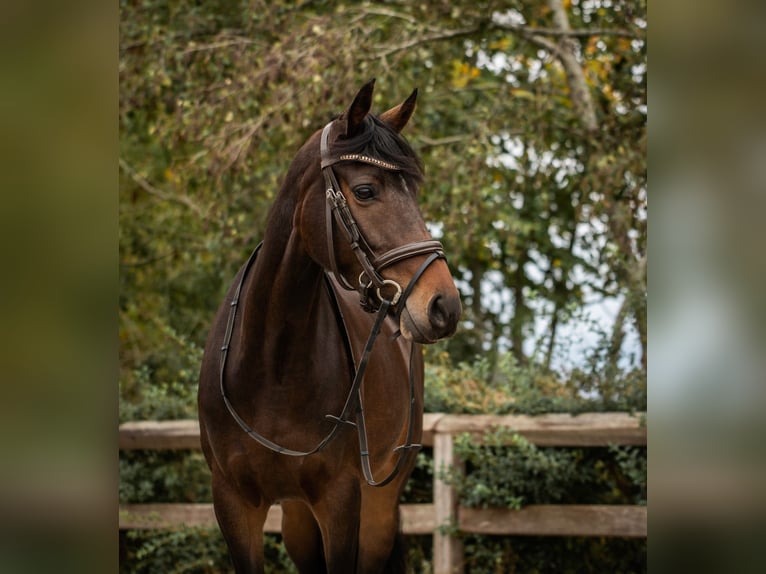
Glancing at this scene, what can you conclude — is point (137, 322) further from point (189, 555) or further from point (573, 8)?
point (573, 8)

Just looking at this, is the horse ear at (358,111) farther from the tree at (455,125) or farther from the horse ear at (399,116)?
the tree at (455,125)

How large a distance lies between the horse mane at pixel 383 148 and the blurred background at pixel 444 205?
684 mm

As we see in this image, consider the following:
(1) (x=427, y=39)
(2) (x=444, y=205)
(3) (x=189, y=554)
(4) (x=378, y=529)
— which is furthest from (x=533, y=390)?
(1) (x=427, y=39)

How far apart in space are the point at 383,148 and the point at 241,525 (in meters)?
1.43

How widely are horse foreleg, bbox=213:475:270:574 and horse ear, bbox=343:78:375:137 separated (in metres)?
1.34

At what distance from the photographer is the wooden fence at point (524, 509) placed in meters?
5.45

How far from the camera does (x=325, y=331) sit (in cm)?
315

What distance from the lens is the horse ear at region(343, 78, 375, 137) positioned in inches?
106

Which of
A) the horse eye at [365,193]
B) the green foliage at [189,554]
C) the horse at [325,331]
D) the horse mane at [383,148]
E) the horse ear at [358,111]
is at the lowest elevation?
the green foliage at [189,554]

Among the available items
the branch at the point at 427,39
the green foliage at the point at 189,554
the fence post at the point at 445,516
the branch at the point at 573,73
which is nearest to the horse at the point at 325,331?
the fence post at the point at 445,516

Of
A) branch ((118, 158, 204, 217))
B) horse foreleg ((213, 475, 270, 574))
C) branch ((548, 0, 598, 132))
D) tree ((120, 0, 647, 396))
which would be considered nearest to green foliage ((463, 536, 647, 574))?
tree ((120, 0, 647, 396))

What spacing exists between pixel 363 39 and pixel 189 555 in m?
3.98

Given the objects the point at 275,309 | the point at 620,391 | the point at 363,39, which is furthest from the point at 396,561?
the point at 363,39

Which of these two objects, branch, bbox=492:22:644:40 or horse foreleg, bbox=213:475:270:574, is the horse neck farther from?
branch, bbox=492:22:644:40
